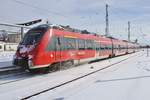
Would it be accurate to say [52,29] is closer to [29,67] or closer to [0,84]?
[29,67]

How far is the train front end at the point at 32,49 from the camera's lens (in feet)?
56.7

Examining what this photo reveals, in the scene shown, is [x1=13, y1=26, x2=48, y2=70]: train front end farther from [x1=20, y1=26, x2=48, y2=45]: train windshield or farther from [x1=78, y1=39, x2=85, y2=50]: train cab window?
[x1=78, y1=39, x2=85, y2=50]: train cab window

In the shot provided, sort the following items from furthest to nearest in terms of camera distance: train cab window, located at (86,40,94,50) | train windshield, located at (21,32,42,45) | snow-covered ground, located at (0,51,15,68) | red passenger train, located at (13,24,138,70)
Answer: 1. train cab window, located at (86,40,94,50)
2. snow-covered ground, located at (0,51,15,68)
3. train windshield, located at (21,32,42,45)
4. red passenger train, located at (13,24,138,70)

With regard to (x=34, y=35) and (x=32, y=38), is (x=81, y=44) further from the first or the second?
(x=32, y=38)

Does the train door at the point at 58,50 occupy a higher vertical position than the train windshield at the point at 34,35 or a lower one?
lower

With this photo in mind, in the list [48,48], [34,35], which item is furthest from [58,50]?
[34,35]

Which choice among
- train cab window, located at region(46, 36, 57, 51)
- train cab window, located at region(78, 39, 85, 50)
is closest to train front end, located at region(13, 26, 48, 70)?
train cab window, located at region(46, 36, 57, 51)

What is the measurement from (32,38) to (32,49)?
1094 mm

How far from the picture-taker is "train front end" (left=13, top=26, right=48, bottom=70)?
681 inches

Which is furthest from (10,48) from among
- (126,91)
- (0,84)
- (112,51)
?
(126,91)

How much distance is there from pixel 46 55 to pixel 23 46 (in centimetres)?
152

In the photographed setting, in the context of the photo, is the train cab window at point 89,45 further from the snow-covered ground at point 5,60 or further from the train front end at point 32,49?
the train front end at point 32,49

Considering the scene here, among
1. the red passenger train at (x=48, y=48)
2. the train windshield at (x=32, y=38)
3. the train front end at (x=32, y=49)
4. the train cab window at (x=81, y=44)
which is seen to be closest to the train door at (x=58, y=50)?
the red passenger train at (x=48, y=48)

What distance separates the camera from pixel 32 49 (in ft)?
58.0
